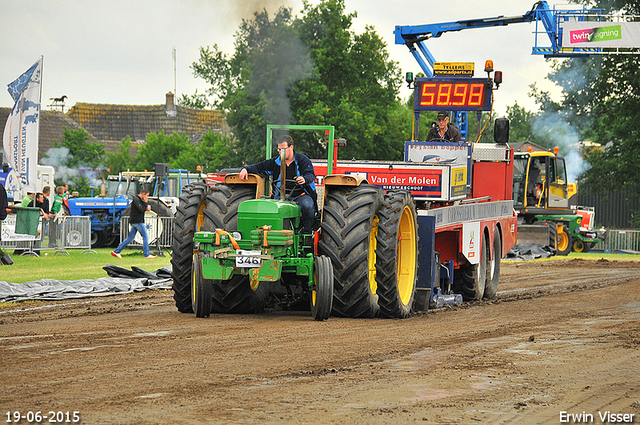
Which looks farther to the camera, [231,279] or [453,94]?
[453,94]

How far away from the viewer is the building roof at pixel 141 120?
6331 centimetres

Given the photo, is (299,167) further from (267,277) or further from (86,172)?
(86,172)

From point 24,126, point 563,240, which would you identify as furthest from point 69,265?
point 563,240

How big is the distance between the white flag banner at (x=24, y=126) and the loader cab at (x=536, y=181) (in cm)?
1433

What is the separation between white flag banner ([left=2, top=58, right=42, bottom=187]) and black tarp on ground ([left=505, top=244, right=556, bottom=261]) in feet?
44.4

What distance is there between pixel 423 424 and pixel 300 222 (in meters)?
4.69

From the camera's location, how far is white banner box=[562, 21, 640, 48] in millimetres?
30406

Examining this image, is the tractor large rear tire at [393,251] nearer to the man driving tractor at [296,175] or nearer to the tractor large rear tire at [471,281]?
the man driving tractor at [296,175]

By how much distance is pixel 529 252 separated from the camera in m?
25.9

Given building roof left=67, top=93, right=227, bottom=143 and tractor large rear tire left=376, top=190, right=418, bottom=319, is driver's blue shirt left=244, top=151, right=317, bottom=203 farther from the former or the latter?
building roof left=67, top=93, right=227, bottom=143

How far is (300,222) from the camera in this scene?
30.6ft

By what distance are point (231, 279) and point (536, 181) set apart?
19.0 m

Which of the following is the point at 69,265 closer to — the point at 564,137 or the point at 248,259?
the point at 248,259

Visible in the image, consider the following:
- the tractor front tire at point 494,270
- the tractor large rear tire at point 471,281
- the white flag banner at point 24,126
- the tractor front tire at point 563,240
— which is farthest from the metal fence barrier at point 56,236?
the tractor front tire at point 563,240
